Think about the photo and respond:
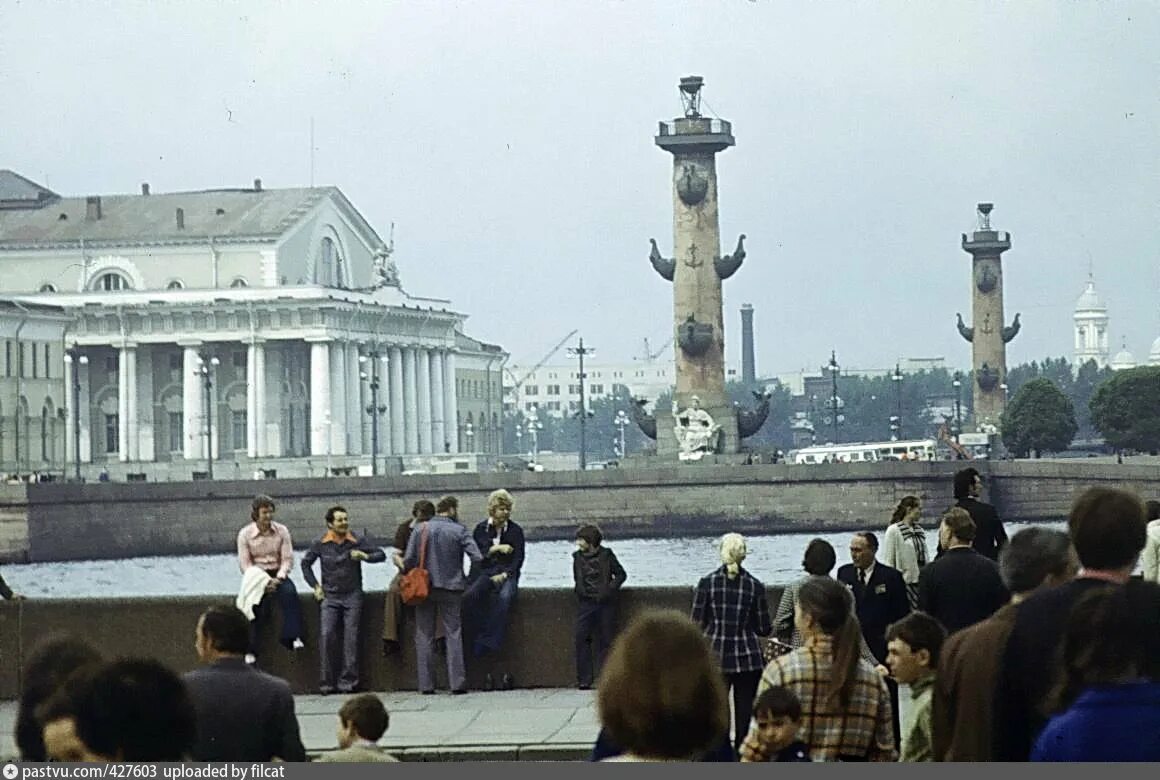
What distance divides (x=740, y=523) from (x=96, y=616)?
44.5 metres

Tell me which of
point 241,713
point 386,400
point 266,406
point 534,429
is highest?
point 386,400

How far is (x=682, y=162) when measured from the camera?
55531 millimetres

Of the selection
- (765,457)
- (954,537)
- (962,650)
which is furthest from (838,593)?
(765,457)

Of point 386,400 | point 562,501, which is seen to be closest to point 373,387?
point 386,400

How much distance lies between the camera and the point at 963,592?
8883 mm

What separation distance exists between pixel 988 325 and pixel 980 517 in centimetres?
6980

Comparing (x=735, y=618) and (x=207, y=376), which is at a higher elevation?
(x=207, y=376)

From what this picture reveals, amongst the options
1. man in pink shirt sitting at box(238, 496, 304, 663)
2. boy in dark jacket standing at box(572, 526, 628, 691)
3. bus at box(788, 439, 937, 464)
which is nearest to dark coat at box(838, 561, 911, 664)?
boy in dark jacket standing at box(572, 526, 628, 691)

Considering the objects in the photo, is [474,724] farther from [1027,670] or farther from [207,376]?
[207,376]

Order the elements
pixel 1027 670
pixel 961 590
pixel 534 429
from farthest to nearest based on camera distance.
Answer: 1. pixel 534 429
2. pixel 961 590
3. pixel 1027 670

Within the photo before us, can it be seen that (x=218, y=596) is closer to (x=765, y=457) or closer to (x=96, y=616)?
(x=96, y=616)

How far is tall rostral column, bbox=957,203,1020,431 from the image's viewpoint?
80375 mm

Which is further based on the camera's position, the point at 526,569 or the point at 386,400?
the point at 386,400

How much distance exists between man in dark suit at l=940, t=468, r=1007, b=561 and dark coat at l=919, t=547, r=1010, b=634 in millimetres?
2559
